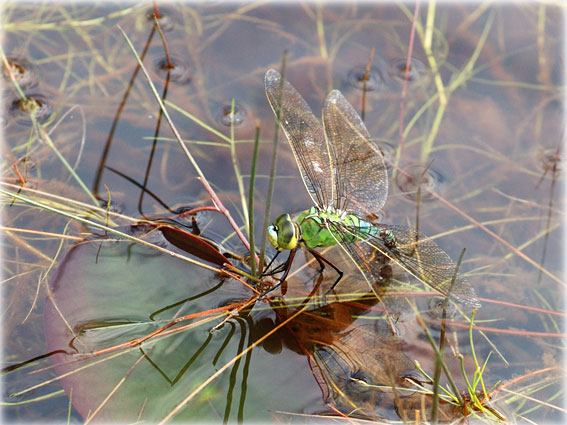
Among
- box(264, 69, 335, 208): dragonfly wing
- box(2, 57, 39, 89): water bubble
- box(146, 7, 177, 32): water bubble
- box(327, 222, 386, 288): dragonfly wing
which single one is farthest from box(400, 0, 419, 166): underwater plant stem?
box(2, 57, 39, 89): water bubble

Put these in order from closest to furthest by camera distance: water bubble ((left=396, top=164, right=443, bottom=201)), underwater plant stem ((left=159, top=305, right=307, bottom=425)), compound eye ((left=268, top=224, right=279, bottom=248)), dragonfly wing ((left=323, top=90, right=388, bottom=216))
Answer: underwater plant stem ((left=159, top=305, right=307, bottom=425))
compound eye ((left=268, top=224, right=279, bottom=248))
dragonfly wing ((left=323, top=90, right=388, bottom=216))
water bubble ((left=396, top=164, right=443, bottom=201))

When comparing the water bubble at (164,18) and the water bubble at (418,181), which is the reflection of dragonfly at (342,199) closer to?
the water bubble at (418,181)

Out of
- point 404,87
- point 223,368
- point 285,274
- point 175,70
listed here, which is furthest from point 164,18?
point 223,368

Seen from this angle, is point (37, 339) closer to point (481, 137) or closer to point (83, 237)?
point (83, 237)

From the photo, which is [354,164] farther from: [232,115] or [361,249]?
[232,115]

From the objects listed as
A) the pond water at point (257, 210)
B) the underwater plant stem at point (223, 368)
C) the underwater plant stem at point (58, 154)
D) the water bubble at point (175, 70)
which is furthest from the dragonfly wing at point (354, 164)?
the underwater plant stem at point (58, 154)

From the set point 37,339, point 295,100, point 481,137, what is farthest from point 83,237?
point 481,137

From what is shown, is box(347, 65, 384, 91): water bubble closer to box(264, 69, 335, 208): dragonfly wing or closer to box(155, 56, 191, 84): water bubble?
box(264, 69, 335, 208): dragonfly wing
